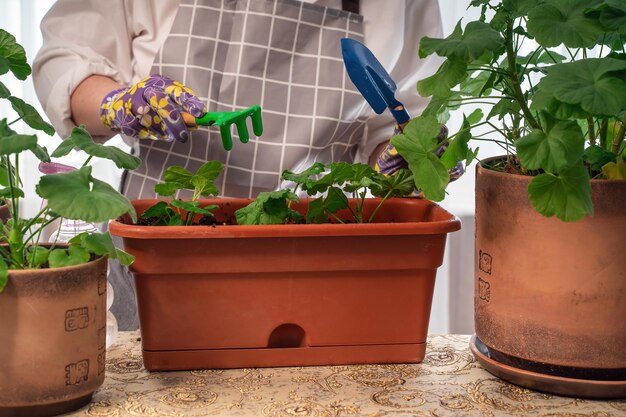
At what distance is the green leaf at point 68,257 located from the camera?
2.24 feet

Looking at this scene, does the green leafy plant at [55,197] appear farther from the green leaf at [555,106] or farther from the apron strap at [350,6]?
the apron strap at [350,6]

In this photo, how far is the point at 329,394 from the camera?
0.76 meters

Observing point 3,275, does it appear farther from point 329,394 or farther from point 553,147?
point 553,147

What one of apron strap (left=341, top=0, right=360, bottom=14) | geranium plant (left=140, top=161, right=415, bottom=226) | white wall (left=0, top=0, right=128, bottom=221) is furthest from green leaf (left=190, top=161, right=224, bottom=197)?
white wall (left=0, top=0, right=128, bottom=221)

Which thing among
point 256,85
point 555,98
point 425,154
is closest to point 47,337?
point 425,154

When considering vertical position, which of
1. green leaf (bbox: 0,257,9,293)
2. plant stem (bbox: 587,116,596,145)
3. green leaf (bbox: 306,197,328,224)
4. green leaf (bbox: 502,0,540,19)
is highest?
green leaf (bbox: 502,0,540,19)

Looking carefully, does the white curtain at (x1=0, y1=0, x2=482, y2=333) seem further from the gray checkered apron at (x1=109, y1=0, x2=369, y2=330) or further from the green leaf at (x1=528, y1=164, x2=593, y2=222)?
the green leaf at (x1=528, y1=164, x2=593, y2=222)

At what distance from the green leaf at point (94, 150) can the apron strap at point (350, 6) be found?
3.00ft

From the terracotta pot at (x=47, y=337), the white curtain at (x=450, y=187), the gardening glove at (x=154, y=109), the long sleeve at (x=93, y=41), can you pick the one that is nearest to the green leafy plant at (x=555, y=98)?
the terracotta pot at (x=47, y=337)

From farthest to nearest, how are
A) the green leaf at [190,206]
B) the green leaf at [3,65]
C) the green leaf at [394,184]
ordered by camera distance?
the green leaf at [394,184] → the green leaf at [190,206] → the green leaf at [3,65]

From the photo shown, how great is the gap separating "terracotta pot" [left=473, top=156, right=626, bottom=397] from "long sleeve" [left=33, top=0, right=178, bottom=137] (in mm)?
887

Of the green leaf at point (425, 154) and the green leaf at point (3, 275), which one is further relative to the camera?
the green leaf at point (425, 154)

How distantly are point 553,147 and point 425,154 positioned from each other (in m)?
0.13

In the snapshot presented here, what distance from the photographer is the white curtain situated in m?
2.28
